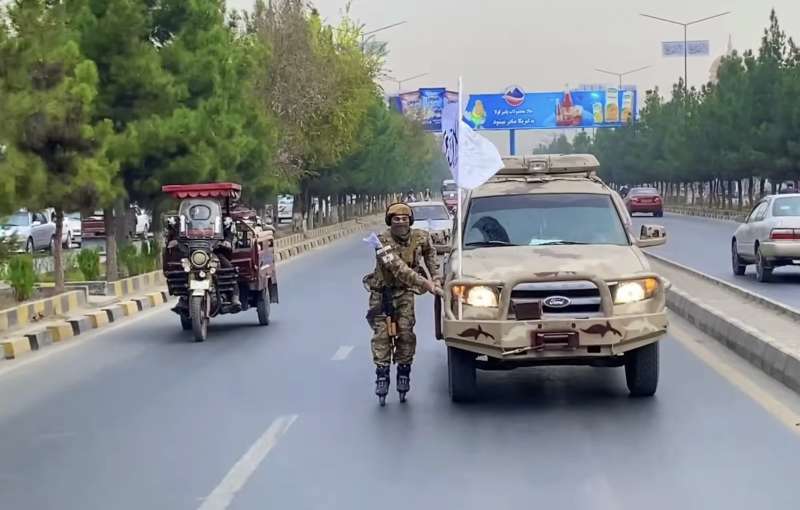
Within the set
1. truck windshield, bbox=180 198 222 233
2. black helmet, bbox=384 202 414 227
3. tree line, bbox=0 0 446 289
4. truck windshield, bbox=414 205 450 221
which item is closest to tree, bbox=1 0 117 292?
tree line, bbox=0 0 446 289

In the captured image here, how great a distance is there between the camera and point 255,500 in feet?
26.1

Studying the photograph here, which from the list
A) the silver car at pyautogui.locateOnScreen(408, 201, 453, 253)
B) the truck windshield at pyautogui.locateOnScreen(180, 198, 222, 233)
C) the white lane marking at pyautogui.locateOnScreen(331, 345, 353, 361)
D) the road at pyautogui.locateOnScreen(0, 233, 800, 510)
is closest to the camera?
the road at pyautogui.locateOnScreen(0, 233, 800, 510)

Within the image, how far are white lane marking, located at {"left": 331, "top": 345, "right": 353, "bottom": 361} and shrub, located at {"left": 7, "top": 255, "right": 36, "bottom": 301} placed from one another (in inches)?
277

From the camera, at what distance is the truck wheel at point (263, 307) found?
1886 centimetres

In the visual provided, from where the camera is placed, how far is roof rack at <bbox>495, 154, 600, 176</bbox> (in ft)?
45.6

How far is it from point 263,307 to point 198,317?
213 centimetres

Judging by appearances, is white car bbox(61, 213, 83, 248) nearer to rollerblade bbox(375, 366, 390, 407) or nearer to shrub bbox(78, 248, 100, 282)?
shrub bbox(78, 248, 100, 282)

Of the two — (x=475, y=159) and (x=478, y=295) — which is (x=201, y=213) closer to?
(x=475, y=159)

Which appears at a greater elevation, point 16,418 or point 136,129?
point 136,129

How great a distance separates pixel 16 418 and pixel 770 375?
6.62 meters

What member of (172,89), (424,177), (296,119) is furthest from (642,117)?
(172,89)

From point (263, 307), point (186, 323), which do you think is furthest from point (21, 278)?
point (263, 307)

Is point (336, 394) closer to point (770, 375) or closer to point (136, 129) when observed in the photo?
point (770, 375)

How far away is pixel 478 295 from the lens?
10930 millimetres
